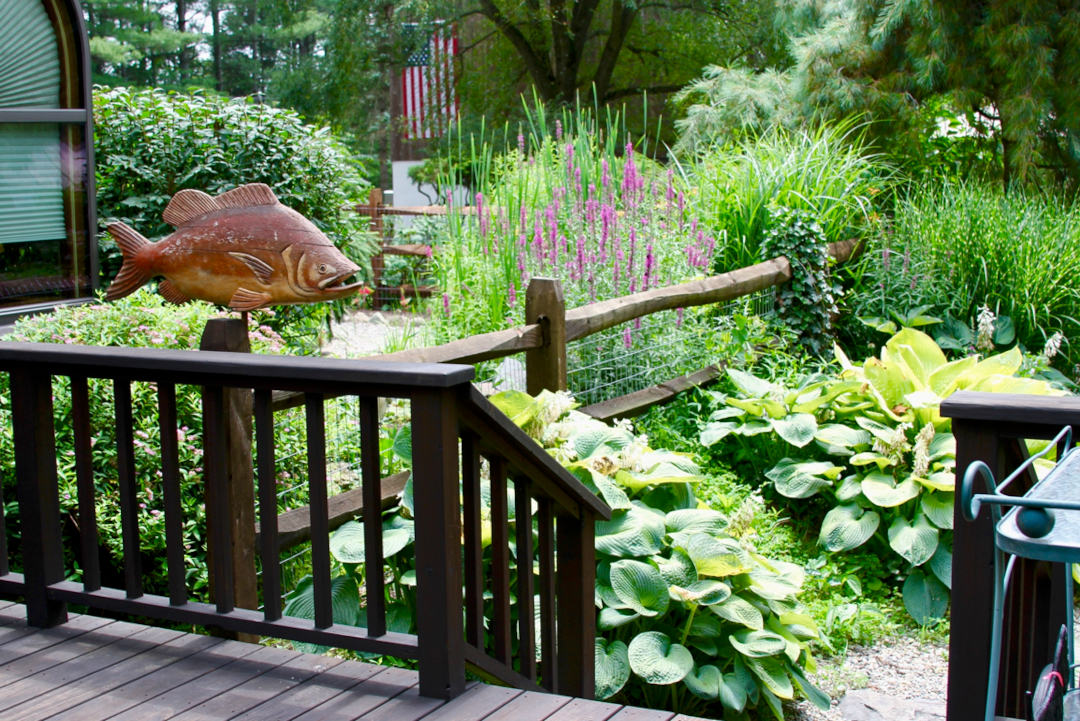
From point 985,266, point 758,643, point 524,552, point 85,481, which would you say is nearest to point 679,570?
point 758,643

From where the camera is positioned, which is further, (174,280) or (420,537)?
(174,280)

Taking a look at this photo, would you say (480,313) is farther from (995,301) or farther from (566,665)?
(995,301)

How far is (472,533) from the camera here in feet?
7.86

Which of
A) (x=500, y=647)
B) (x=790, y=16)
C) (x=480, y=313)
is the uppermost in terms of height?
(x=790, y=16)

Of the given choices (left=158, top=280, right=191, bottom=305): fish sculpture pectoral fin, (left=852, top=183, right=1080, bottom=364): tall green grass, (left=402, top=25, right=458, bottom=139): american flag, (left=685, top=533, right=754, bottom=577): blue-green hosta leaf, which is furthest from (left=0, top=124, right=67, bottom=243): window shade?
(left=402, top=25, right=458, bottom=139): american flag

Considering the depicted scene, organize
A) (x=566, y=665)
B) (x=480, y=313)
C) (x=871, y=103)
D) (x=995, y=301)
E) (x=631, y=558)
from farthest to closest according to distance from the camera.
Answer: (x=871, y=103)
(x=995, y=301)
(x=480, y=313)
(x=631, y=558)
(x=566, y=665)

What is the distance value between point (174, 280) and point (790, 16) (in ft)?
37.9

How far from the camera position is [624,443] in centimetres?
382

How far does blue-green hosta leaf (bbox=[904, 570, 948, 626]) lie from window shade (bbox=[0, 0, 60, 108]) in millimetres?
5285

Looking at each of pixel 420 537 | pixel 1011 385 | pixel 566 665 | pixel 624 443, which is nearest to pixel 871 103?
pixel 1011 385

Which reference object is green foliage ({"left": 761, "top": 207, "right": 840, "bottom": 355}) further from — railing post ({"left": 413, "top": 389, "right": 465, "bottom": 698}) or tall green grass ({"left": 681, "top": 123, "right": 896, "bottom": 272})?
railing post ({"left": 413, "top": 389, "right": 465, "bottom": 698})

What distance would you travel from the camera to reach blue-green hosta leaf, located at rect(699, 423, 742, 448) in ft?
16.6

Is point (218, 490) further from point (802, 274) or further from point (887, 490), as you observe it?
point (802, 274)

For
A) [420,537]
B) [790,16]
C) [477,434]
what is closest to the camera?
[420,537]
